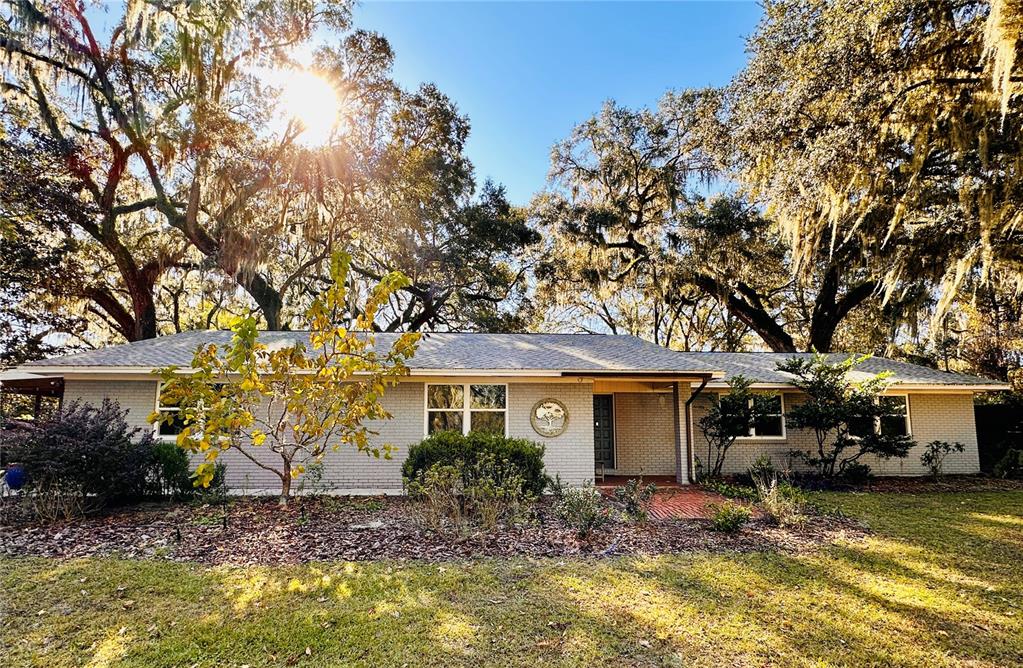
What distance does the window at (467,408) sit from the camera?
1061 cm

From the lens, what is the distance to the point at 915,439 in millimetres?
12484

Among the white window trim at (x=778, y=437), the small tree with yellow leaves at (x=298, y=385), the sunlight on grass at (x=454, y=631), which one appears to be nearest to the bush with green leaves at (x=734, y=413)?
the white window trim at (x=778, y=437)

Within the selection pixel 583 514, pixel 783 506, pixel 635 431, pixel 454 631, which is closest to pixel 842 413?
pixel 635 431

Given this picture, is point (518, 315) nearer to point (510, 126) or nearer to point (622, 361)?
point (510, 126)

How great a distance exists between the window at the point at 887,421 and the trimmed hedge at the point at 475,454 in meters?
7.37

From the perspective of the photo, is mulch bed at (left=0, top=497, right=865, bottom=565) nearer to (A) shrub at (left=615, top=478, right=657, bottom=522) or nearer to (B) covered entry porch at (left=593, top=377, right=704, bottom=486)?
(A) shrub at (left=615, top=478, right=657, bottom=522)

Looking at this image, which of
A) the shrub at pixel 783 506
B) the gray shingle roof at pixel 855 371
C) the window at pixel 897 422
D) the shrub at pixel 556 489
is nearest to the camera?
the shrub at pixel 783 506

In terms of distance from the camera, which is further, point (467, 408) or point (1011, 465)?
point (1011, 465)

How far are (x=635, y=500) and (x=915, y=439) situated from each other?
29.4ft

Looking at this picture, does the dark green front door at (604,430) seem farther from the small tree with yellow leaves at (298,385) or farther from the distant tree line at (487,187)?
the small tree with yellow leaves at (298,385)

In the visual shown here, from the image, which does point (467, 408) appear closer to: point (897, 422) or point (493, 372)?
point (493, 372)

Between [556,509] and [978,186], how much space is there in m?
8.23

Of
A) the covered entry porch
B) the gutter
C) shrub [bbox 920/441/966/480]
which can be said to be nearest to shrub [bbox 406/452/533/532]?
the gutter

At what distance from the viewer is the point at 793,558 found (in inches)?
234
